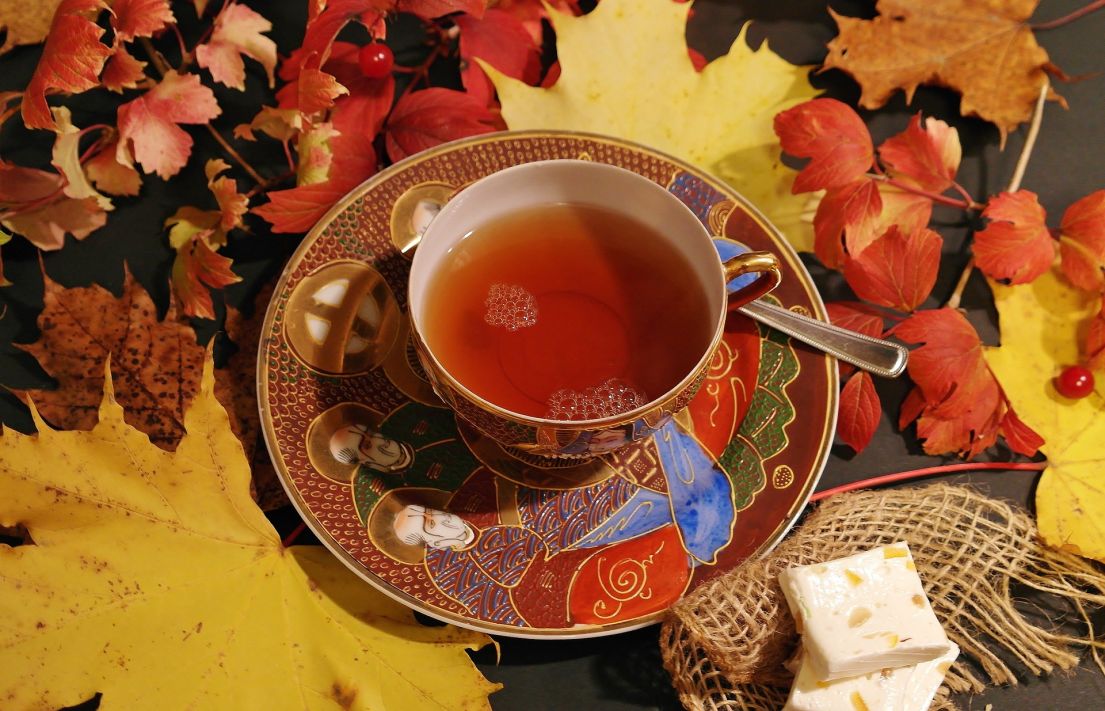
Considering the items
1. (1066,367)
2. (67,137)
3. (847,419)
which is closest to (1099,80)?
(1066,367)

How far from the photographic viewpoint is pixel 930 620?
69 centimetres

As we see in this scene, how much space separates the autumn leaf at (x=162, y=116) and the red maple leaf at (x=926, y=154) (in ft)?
2.56

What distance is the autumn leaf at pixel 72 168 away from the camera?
36.4 inches

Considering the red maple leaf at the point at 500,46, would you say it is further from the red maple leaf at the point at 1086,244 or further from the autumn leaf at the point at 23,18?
the red maple leaf at the point at 1086,244

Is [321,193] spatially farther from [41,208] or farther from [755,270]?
[755,270]

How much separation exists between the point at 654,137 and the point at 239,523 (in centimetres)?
61

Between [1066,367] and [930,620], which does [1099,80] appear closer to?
[1066,367]

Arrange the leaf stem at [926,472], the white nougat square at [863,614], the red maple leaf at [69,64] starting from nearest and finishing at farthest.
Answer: the white nougat square at [863,614] → the red maple leaf at [69,64] → the leaf stem at [926,472]

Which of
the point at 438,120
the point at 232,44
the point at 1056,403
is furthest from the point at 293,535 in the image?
the point at 1056,403

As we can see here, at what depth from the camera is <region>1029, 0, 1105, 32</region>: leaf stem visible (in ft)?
3.52

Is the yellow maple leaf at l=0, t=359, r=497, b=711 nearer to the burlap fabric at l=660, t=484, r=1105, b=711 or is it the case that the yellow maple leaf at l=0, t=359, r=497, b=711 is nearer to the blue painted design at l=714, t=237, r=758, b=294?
the burlap fabric at l=660, t=484, r=1105, b=711

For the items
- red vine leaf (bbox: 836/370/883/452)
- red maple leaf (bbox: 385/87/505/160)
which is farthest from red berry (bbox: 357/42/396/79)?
red vine leaf (bbox: 836/370/883/452)

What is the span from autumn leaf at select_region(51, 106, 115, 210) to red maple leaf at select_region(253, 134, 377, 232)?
22cm

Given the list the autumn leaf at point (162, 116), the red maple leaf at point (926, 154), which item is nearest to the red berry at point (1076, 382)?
the red maple leaf at point (926, 154)
